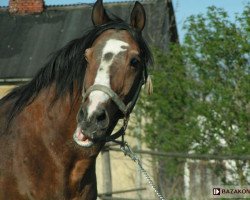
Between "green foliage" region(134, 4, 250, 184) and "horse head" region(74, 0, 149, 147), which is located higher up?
"green foliage" region(134, 4, 250, 184)

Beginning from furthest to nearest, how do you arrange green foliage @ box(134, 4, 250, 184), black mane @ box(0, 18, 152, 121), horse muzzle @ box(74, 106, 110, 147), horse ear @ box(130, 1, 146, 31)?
green foliage @ box(134, 4, 250, 184), horse ear @ box(130, 1, 146, 31), black mane @ box(0, 18, 152, 121), horse muzzle @ box(74, 106, 110, 147)

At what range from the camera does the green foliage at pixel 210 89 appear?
333 inches

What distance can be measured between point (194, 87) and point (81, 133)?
626cm

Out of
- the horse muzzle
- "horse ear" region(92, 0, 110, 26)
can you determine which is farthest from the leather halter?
"horse ear" region(92, 0, 110, 26)

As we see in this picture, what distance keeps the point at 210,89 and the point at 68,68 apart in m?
5.46

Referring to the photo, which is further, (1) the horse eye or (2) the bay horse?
(1) the horse eye

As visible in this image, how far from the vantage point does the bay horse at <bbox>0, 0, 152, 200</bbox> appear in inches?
125

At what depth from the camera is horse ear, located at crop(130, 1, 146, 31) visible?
362 cm

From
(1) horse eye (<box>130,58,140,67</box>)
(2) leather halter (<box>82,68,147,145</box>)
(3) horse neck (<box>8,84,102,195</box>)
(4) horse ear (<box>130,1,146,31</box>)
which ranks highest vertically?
(4) horse ear (<box>130,1,146,31</box>)

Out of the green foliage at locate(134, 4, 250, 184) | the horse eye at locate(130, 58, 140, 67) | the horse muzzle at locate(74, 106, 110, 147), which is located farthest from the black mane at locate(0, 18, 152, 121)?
the green foliage at locate(134, 4, 250, 184)

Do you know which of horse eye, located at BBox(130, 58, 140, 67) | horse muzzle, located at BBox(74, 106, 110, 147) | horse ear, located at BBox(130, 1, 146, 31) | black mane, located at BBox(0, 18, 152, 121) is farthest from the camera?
horse ear, located at BBox(130, 1, 146, 31)

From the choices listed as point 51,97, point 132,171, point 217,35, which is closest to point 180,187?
point 217,35

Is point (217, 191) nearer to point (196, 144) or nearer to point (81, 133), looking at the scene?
point (196, 144)

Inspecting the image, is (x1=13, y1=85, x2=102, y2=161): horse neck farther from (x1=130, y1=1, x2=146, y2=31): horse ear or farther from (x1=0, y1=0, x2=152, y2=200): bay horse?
(x1=130, y1=1, x2=146, y2=31): horse ear
